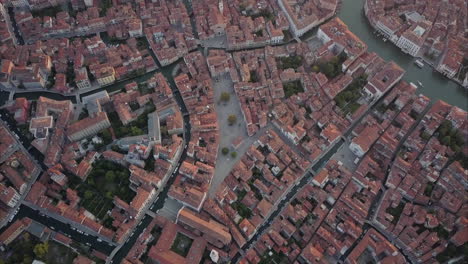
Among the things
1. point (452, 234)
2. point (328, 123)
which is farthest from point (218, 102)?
point (452, 234)

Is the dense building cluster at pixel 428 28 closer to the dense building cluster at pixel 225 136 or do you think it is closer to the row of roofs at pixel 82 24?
the dense building cluster at pixel 225 136

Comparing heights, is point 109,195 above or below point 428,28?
below

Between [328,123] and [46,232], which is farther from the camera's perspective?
[328,123]

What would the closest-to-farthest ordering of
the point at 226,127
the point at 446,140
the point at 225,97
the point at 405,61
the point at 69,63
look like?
the point at 446,140, the point at 226,127, the point at 225,97, the point at 69,63, the point at 405,61

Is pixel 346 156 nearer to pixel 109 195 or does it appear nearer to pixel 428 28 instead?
pixel 428 28

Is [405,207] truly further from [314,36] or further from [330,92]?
[314,36]

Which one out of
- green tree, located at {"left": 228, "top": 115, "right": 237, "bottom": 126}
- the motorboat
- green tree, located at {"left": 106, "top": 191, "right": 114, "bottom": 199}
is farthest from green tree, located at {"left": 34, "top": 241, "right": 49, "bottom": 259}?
the motorboat

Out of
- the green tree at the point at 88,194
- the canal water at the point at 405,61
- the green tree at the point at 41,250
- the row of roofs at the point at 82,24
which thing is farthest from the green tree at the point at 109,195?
the canal water at the point at 405,61

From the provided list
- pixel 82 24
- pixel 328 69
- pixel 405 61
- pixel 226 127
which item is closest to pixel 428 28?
pixel 405 61

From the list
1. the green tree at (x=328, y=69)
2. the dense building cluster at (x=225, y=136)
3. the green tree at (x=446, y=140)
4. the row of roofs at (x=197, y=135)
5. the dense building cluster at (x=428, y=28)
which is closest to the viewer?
the dense building cluster at (x=225, y=136)
